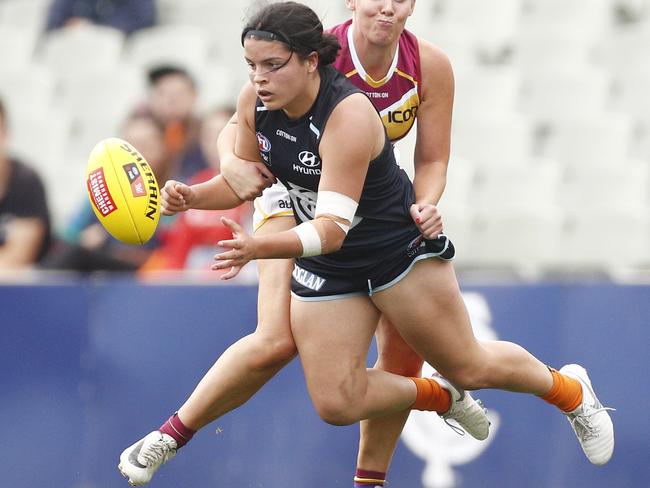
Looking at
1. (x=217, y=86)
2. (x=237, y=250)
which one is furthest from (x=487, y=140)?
(x=237, y=250)

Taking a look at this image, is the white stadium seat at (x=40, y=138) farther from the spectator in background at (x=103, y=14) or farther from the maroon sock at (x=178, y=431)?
the maroon sock at (x=178, y=431)

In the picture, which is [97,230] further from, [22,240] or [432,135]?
[432,135]

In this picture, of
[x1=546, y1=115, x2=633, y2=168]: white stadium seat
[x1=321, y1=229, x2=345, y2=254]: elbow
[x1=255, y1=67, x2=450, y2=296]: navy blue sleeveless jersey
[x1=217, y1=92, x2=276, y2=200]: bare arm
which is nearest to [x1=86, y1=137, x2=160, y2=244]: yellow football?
[x1=217, y1=92, x2=276, y2=200]: bare arm

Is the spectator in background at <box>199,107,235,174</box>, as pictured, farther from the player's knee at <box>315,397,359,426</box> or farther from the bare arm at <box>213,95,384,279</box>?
the bare arm at <box>213,95,384,279</box>

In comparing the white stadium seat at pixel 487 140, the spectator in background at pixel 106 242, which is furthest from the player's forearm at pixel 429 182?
the white stadium seat at pixel 487 140

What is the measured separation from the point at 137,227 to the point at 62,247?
9.27ft

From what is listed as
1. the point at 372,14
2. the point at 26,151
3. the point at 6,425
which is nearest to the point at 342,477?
the point at 6,425

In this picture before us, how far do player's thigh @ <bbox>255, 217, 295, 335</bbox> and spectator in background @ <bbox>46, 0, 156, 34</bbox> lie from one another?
167 inches

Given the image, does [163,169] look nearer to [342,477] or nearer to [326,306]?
[342,477]

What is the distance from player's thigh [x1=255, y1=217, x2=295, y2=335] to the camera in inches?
193

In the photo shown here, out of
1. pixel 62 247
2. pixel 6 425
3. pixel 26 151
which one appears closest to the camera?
pixel 6 425

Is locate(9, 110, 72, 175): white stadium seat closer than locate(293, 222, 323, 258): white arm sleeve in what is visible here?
No

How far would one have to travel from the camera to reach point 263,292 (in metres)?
5.00

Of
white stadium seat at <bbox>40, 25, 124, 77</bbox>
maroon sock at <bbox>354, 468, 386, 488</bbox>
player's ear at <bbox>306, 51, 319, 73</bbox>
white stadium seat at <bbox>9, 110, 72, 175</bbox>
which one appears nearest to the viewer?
player's ear at <bbox>306, 51, 319, 73</bbox>
